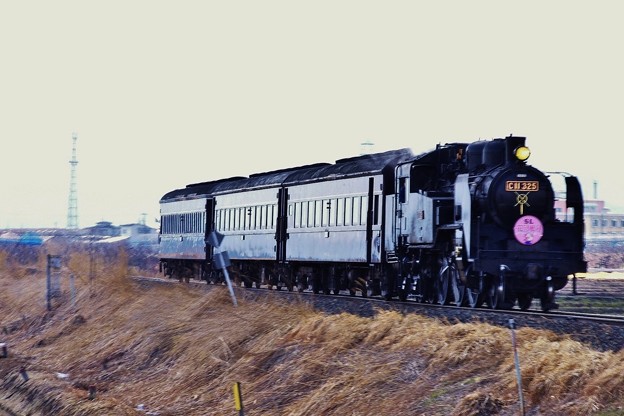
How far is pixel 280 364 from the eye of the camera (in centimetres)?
1942

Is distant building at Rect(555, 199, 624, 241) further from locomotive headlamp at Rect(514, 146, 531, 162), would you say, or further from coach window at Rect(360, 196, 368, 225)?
locomotive headlamp at Rect(514, 146, 531, 162)

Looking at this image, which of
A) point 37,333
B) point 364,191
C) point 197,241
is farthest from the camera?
point 197,241

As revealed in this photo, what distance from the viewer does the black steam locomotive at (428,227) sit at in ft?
71.2

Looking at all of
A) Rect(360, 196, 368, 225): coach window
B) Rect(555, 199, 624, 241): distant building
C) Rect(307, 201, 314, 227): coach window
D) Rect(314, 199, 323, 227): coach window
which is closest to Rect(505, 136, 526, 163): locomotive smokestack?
Rect(360, 196, 368, 225): coach window

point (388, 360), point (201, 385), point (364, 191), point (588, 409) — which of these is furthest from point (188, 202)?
point (588, 409)

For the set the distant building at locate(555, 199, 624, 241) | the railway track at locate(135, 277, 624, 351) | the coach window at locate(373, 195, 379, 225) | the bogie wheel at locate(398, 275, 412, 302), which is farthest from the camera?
the distant building at locate(555, 199, 624, 241)

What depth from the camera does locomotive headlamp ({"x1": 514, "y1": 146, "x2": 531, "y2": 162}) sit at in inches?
865

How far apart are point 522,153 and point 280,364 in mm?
6534

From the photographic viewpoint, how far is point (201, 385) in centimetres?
2061

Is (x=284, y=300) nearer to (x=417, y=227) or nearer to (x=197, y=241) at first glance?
(x=417, y=227)

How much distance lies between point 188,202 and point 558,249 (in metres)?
25.9

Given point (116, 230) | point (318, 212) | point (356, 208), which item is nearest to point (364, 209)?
point (356, 208)

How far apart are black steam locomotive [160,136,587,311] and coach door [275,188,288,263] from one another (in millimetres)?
44

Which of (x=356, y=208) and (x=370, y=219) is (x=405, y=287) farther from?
(x=356, y=208)
